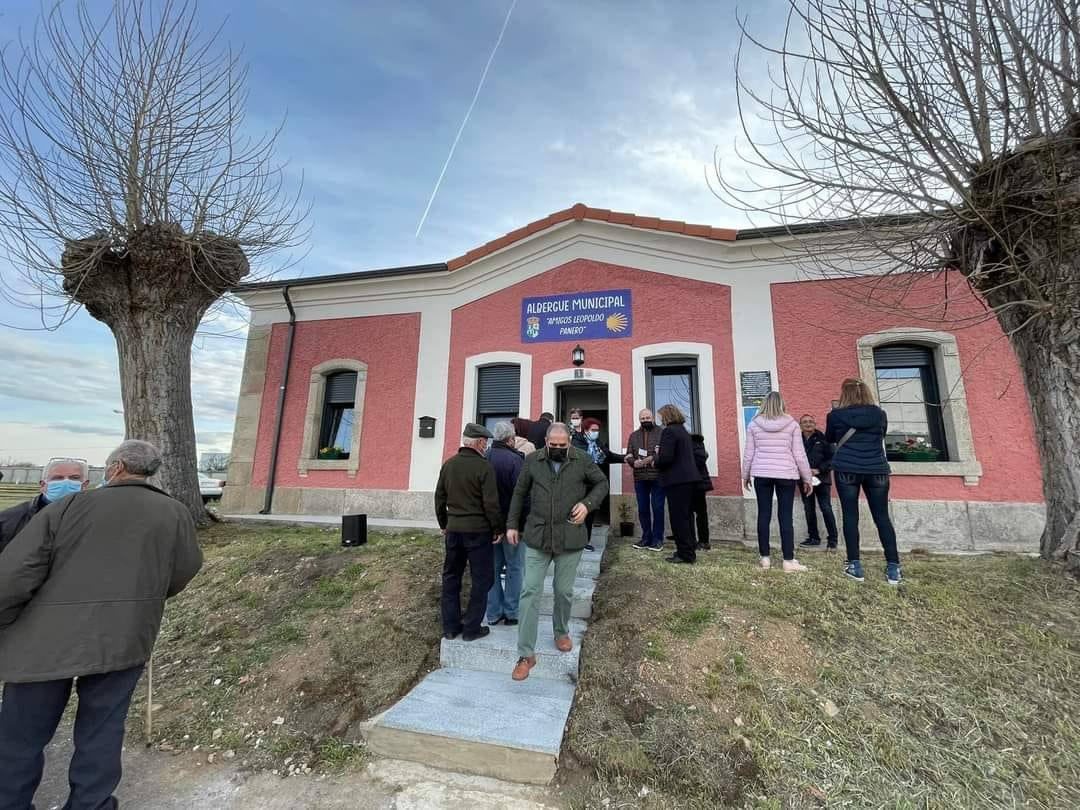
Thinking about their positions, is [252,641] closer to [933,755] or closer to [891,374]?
[933,755]

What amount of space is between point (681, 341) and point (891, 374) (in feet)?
10.1

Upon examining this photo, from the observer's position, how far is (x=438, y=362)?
877 centimetres

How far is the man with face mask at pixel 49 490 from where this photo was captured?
115 inches

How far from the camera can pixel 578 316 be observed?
8.09 meters

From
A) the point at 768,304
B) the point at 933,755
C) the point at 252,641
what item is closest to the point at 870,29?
the point at 768,304

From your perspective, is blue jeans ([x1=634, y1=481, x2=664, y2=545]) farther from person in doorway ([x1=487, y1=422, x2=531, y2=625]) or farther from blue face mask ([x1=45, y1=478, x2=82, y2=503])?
blue face mask ([x1=45, y1=478, x2=82, y2=503])

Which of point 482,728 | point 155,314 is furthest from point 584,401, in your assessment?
point 155,314

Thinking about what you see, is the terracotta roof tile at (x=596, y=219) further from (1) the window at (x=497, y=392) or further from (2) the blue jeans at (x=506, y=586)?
(2) the blue jeans at (x=506, y=586)

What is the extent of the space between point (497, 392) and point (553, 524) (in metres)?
5.26

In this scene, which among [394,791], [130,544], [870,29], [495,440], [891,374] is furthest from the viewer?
[891,374]

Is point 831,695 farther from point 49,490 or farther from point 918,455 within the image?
point 918,455

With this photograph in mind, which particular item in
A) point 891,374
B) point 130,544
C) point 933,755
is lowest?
point 933,755

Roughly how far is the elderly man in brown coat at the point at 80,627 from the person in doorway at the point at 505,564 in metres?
2.27

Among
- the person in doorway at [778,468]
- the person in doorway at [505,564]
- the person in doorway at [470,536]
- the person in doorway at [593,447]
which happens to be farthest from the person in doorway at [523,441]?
the person in doorway at [778,468]
